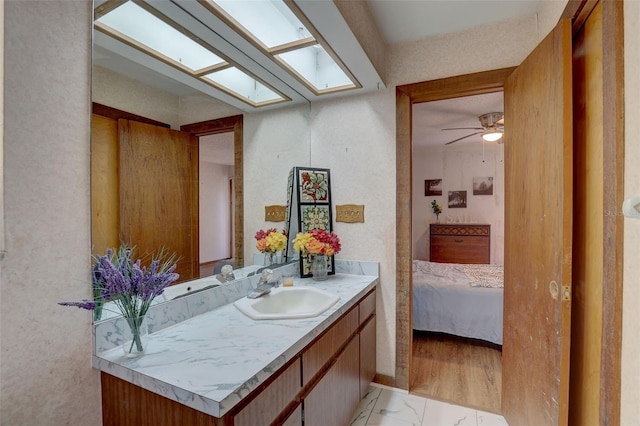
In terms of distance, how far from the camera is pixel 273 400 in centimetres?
99

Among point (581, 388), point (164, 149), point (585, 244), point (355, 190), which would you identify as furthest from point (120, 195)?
point (581, 388)

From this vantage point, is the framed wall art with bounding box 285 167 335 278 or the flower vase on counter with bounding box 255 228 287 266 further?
the framed wall art with bounding box 285 167 335 278

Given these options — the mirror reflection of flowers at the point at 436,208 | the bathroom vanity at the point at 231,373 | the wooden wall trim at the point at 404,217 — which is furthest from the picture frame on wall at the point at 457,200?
the bathroom vanity at the point at 231,373

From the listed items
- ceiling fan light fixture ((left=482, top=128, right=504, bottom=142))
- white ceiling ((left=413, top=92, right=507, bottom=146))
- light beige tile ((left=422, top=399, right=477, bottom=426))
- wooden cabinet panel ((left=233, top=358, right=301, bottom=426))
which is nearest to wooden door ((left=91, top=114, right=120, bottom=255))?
wooden cabinet panel ((left=233, top=358, right=301, bottom=426))

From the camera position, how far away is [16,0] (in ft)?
2.63

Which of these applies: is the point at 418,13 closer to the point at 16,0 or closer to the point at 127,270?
the point at 16,0

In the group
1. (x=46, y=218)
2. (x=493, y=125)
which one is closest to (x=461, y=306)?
(x=493, y=125)

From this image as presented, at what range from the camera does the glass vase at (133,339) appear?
0.97 metres

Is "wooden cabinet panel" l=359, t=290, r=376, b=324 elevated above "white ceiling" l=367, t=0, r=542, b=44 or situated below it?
below

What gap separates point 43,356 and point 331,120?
206cm

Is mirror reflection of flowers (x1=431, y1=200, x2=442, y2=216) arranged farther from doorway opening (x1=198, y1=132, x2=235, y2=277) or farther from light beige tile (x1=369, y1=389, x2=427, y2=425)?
doorway opening (x1=198, y1=132, x2=235, y2=277)

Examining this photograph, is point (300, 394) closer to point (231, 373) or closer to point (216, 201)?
point (231, 373)

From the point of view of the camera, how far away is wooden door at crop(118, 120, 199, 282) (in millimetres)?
1169

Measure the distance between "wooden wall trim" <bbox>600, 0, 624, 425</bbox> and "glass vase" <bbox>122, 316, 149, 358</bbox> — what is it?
5.09 feet
